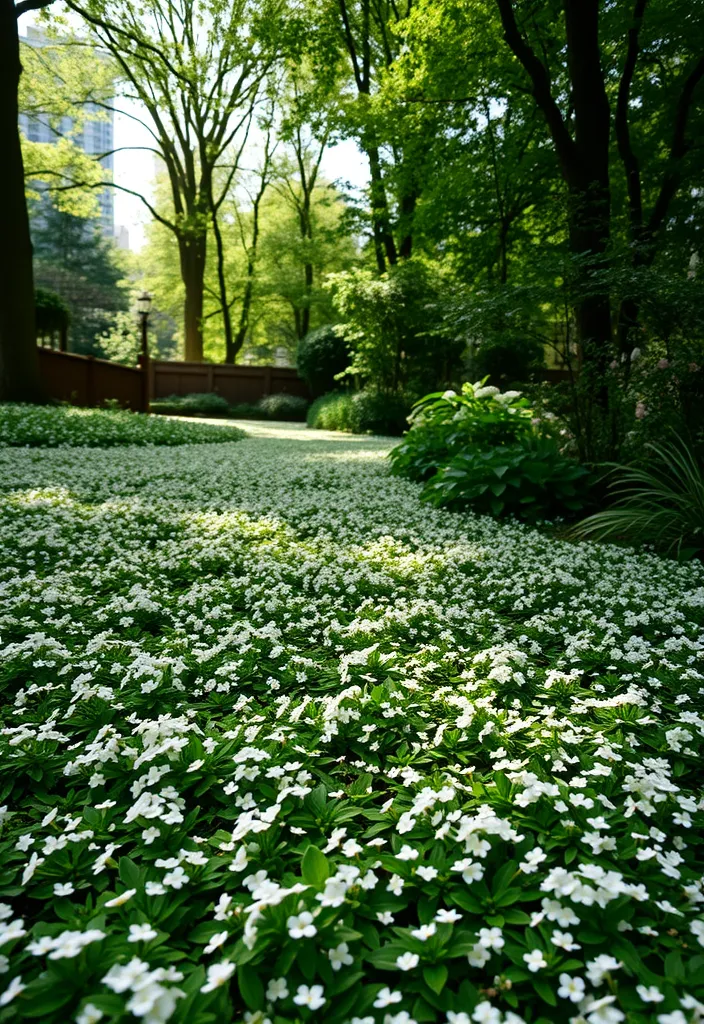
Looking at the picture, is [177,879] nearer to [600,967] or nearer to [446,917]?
[446,917]

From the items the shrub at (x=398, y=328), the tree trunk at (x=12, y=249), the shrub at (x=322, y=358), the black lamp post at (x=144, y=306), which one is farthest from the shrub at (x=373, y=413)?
the tree trunk at (x=12, y=249)

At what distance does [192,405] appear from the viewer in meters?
25.8

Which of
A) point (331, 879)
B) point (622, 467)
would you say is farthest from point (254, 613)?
point (622, 467)

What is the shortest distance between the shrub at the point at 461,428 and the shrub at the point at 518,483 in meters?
0.81

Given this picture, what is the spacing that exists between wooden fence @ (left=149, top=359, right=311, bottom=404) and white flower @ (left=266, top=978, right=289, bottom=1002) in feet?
90.7

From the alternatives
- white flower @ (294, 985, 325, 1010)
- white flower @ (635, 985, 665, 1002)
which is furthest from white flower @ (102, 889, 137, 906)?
white flower @ (635, 985, 665, 1002)

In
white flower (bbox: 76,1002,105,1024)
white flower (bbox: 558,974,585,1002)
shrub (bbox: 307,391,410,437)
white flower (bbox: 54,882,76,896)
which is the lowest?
white flower (bbox: 54,882,76,896)

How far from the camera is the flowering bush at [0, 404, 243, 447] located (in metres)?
9.20

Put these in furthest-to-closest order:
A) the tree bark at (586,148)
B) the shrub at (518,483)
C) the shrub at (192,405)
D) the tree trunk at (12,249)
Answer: the shrub at (192,405) → the tree trunk at (12,249) → the tree bark at (586,148) → the shrub at (518,483)

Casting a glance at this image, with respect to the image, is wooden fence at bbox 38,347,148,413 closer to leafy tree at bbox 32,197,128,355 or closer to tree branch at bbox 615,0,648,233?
tree branch at bbox 615,0,648,233

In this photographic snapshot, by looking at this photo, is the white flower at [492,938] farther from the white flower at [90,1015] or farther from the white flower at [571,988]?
the white flower at [90,1015]

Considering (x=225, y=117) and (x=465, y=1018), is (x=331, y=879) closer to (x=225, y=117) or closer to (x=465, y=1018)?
(x=465, y=1018)

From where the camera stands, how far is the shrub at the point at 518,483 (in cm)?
539

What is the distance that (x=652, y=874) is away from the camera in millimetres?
1322
